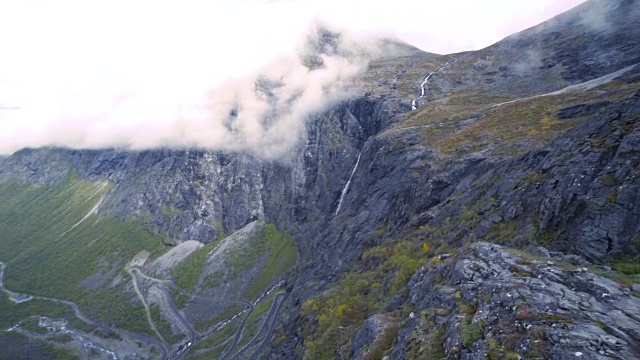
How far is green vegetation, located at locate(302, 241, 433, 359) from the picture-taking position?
76.6 metres

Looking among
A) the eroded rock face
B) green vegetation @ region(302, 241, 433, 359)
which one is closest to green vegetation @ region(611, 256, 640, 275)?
the eroded rock face

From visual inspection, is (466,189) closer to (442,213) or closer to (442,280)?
(442,213)

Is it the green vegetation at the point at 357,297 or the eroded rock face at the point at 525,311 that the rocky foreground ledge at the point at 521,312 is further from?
the green vegetation at the point at 357,297

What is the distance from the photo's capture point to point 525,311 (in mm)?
34531

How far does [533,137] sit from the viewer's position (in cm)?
11375

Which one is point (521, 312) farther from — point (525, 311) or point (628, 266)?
point (628, 266)

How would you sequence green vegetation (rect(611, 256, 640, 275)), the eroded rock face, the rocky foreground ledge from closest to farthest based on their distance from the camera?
the eroded rock face
the rocky foreground ledge
green vegetation (rect(611, 256, 640, 275))

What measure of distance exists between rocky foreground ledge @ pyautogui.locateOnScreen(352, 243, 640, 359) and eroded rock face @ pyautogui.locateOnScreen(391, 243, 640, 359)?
60mm

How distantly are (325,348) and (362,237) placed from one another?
214 ft

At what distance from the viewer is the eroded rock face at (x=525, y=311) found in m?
29.5

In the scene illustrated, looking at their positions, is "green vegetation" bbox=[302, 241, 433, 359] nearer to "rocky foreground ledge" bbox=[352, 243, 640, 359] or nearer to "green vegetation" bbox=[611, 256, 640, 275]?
"rocky foreground ledge" bbox=[352, 243, 640, 359]

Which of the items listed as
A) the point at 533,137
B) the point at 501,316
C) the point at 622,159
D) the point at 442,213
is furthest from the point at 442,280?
the point at 533,137

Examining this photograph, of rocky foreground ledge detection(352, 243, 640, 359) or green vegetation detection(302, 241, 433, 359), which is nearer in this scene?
rocky foreground ledge detection(352, 243, 640, 359)

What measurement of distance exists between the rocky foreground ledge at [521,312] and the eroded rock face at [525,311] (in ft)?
0.20
